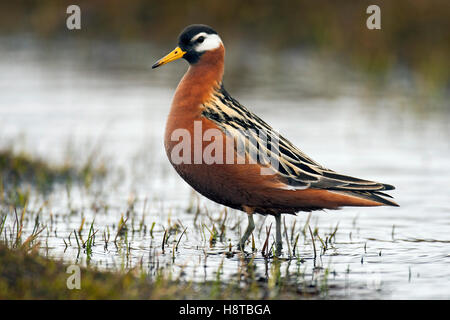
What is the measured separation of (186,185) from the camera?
12.0 metres

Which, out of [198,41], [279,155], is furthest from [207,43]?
[279,155]

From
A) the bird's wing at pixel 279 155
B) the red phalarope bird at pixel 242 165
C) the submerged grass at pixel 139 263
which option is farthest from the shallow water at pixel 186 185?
the bird's wing at pixel 279 155

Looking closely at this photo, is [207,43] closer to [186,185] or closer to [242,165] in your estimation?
[242,165]

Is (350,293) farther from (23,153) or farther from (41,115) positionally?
(41,115)

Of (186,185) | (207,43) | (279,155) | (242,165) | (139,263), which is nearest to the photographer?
(139,263)

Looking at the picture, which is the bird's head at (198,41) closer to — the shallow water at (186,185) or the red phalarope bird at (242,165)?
the red phalarope bird at (242,165)

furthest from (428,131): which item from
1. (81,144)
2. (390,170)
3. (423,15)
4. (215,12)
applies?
(215,12)

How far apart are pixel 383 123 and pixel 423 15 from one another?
793 cm

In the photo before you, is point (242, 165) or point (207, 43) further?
point (207, 43)

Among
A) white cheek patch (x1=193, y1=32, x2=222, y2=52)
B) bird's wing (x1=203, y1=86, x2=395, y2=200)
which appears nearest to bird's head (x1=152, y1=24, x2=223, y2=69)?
white cheek patch (x1=193, y1=32, x2=222, y2=52)

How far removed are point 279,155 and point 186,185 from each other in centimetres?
379

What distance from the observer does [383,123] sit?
16.4 metres

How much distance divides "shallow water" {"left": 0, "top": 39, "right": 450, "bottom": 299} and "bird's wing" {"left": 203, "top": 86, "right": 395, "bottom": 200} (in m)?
0.66

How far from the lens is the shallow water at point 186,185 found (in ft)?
26.0
